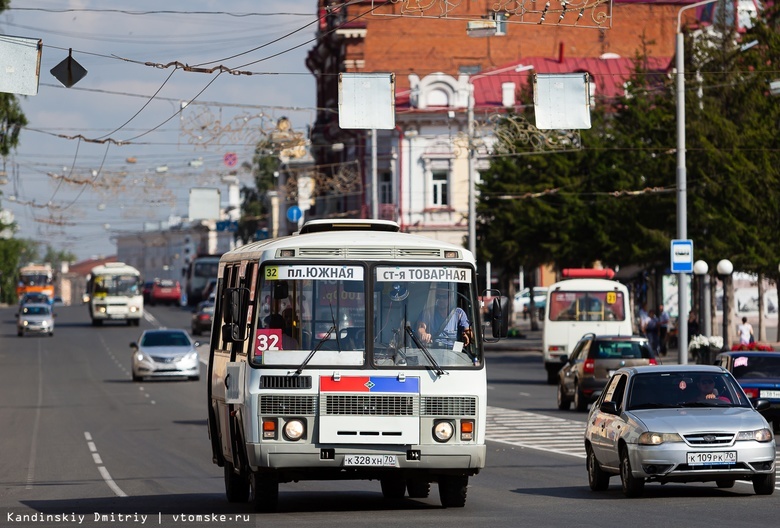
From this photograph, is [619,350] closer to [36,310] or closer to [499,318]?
[499,318]

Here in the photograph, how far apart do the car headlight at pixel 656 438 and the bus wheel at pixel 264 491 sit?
378 centimetres

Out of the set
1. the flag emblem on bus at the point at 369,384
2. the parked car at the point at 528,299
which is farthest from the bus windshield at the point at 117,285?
the flag emblem on bus at the point at 369,384

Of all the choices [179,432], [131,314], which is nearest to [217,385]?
[179,432]

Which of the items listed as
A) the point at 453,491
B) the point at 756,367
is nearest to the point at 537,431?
the point at 756,367

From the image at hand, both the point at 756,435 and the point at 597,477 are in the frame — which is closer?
the point at 756,435

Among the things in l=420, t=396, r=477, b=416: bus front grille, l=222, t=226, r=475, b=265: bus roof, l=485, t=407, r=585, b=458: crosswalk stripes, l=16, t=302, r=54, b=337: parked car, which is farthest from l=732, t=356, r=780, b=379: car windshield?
l=16, t=302, r=54, b=337: parked car

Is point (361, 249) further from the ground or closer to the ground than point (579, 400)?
further from the ground

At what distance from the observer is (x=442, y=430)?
47.3ft

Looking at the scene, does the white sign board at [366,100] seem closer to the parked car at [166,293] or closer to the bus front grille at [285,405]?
the bus front grille at [285,405]

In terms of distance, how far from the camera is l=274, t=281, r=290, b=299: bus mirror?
48.3 feet

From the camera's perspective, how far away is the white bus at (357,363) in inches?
564

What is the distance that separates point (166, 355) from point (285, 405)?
32891 millimetres

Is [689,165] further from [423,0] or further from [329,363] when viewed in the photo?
[329,363]

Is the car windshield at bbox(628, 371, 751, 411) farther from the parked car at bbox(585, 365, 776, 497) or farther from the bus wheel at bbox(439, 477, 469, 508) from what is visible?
the bus wheel at bbox(439, 477, 469, 508)
